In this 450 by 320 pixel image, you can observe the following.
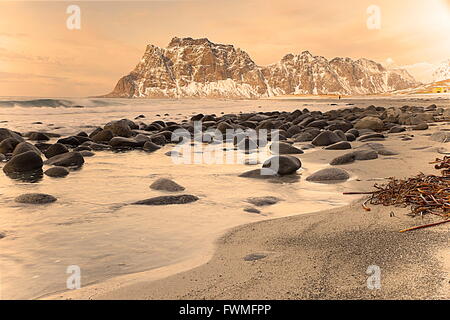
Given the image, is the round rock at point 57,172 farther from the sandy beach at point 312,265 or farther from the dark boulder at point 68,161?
the sandy beach at point 312,265

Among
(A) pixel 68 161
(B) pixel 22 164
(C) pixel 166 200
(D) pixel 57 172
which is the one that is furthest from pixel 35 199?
(A) pixel 68 161

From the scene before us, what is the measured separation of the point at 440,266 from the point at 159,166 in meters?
5.82

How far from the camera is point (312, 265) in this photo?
97.0 inches

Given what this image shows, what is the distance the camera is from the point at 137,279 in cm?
252

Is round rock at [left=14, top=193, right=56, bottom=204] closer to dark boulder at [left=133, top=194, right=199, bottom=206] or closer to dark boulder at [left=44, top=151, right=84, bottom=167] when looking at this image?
dark boulder at [left=133, top=194, right=199, bottom=206]

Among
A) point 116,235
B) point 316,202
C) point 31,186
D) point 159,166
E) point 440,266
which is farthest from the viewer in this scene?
point 159,166

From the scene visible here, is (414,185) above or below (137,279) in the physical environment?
above

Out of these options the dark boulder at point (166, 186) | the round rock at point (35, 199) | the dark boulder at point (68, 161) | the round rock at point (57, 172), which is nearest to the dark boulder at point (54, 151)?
the dark boulder at point (68, 161)

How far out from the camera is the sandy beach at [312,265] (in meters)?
2.09

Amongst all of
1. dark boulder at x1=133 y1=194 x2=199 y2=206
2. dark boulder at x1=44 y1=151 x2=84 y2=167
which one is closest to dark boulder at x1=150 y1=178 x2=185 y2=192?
dark boulder at x1=133 y1=194 x2=199 y2=206

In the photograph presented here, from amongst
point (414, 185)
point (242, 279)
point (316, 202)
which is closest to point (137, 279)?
point (242, 279)

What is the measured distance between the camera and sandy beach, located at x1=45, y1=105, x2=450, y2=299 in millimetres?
2088

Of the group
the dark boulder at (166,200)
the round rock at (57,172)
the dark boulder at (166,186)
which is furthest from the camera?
the round rock at (57,172)
